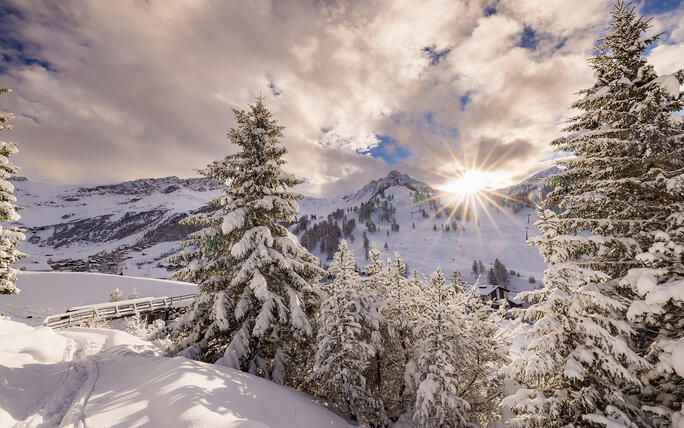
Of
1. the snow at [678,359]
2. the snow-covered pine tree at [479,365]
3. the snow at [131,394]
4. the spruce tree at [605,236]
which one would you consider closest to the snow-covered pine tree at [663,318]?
the snow at [678,359]

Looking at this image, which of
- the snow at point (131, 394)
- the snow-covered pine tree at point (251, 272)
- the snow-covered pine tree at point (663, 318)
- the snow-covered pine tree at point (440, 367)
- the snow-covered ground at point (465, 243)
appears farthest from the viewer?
the snow-covered ground at point (465, 243)

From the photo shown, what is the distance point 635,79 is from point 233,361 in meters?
16.0

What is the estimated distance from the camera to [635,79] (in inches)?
320

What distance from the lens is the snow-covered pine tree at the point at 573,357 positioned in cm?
579

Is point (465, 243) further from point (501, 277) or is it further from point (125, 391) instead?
point (125, 391)

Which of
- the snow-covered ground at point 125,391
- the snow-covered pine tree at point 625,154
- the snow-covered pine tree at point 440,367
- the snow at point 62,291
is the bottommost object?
the snow at point 62,291

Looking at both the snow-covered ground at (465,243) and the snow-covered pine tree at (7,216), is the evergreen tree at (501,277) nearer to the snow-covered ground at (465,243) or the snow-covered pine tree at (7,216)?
the snow-covered ground at (465,243)

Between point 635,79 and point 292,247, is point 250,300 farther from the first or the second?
point 635,79

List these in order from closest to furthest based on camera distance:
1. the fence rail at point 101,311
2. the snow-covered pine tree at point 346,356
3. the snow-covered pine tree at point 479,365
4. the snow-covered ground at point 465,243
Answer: the snow-covered pine tree at point 346,356 → the snow-covered pine tree at point 479,365 → the fence rail at point 101,311 → the snow-covered ground at point 465,243

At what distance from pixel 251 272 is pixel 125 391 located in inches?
186

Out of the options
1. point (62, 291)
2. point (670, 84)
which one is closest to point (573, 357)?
point (670, 84)

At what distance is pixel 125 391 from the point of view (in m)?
7.67

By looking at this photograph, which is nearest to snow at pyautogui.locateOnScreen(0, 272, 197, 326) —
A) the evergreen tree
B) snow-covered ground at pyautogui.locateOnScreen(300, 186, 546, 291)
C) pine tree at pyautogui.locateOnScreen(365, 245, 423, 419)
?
pine tree at pyautogui.locateOnScreen(365, 245, 423, 419)

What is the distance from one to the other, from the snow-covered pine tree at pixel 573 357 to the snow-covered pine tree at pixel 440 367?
2.32 m
